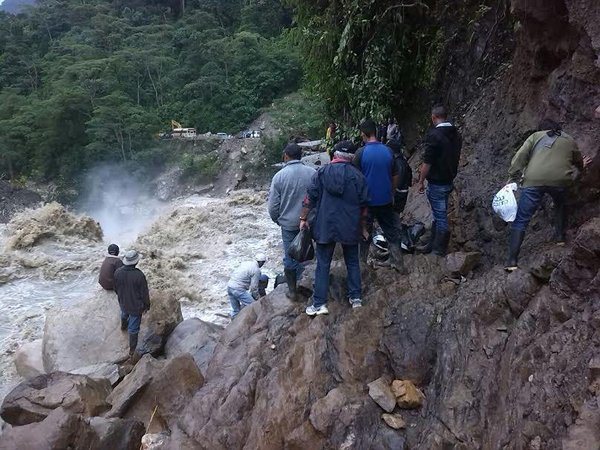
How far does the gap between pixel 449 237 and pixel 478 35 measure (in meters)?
3.70

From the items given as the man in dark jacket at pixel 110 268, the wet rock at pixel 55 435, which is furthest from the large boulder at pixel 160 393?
the man in dark jacket at pixel 110 268

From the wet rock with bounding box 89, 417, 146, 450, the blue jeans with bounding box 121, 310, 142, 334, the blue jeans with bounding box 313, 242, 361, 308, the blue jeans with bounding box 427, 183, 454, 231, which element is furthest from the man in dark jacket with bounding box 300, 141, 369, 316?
the blue jeans with bounding box 121, 310, 142, 334

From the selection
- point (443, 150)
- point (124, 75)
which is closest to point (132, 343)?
point (443, 150)

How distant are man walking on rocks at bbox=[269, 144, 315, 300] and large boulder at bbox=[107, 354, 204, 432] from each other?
5.88 ft

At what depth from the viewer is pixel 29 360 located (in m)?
8.72

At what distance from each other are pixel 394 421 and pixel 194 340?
4416 millimetres

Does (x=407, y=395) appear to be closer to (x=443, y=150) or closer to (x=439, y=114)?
(x=443, y=150)

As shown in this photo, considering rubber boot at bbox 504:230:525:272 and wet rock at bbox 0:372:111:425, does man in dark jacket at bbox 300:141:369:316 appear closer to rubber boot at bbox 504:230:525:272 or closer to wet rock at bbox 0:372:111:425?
rubber boot at bbox 504:230:525:272

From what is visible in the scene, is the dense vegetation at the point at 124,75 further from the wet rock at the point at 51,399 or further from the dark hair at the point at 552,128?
the dark hair at the point at 552,128

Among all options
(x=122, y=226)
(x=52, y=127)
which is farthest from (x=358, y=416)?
(x=52, y=127)

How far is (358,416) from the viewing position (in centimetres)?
432

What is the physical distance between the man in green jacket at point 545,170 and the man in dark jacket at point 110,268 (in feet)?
18.8

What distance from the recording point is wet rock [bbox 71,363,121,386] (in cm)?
744

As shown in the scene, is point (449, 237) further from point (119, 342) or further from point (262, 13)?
point (262, 13)
